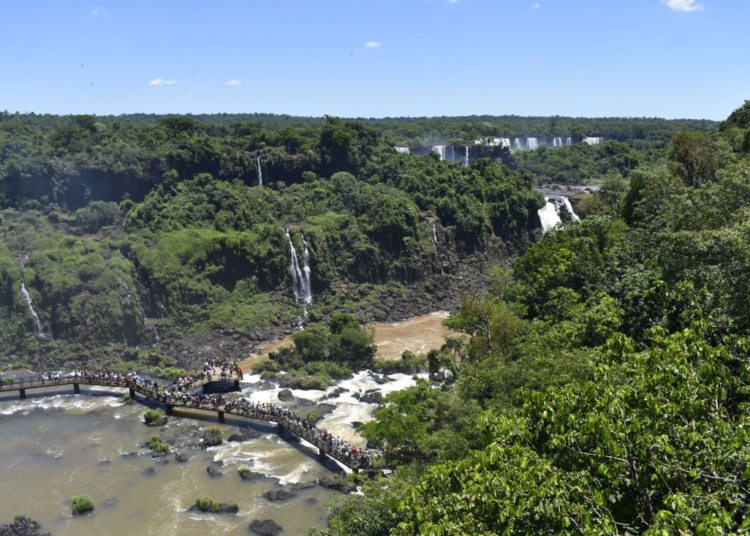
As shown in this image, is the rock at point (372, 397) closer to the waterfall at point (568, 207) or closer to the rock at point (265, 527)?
the rock at point (265, 527)

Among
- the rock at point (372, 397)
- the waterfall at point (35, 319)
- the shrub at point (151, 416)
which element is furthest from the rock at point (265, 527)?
the waterfall at point (35, 319)

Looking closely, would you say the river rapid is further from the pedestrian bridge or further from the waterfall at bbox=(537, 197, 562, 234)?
the waterfall at bbox=(537, 197, 562, 234)

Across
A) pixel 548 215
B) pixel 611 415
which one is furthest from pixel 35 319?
pixel 548 215

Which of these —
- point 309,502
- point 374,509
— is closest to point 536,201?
point 309,502

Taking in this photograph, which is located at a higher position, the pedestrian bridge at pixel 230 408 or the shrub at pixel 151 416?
the pedestrian bridge at pixel 230 408

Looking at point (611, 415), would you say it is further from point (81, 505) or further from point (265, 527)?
point (81, 505)

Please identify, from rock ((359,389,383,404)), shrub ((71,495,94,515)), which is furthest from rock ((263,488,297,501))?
rock ((359,389,383,404))
